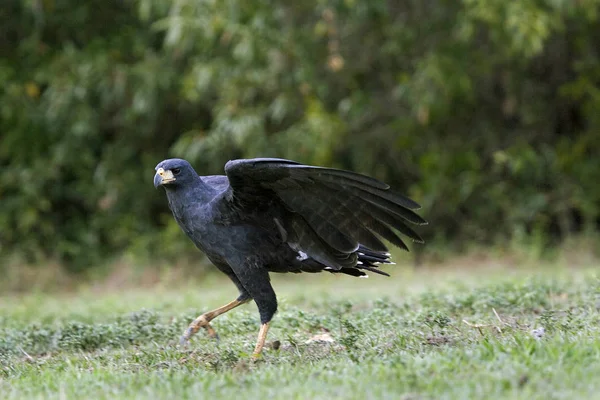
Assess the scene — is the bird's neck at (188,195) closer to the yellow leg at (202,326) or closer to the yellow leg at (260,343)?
the yellow leg at (202,326)

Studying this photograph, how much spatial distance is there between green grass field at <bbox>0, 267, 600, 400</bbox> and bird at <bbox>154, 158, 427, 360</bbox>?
16.1 inches

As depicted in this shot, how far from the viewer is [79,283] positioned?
14.3 meters

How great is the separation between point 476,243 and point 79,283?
6391 mm

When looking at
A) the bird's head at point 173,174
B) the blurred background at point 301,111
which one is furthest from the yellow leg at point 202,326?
the blurred background at point 301,111

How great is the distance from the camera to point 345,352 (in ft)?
15.9

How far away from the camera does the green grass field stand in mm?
3740

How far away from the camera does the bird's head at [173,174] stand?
Result: 5492 mm

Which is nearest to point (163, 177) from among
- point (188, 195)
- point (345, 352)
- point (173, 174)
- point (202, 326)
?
point (173, 174)

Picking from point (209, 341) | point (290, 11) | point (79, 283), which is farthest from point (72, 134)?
point (209, 341)

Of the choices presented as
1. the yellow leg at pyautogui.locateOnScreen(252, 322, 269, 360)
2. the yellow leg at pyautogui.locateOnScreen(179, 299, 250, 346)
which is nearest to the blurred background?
the yellow leg at pyautogui.locateOnScreen(179, 299, 250, 346)

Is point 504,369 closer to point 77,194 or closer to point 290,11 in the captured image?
point 290,11

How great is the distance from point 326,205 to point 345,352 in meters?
0.85

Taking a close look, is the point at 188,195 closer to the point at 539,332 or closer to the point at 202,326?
the point at 202,326

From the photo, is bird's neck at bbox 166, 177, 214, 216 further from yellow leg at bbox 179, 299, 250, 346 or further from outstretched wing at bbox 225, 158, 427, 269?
yellow leg at bbox 179, 299, 250, 346
